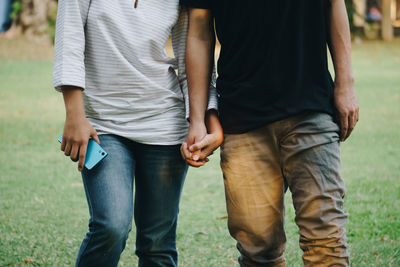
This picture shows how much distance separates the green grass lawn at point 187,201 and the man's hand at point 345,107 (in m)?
1.71

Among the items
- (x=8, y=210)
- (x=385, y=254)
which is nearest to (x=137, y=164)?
(x=385, y=254)

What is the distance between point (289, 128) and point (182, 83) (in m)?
0.61

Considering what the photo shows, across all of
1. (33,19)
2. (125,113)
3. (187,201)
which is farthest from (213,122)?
(33,19)

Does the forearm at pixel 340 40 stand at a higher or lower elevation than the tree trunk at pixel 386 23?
higher

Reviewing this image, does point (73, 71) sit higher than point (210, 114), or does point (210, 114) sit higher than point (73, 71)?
point (73, 71)

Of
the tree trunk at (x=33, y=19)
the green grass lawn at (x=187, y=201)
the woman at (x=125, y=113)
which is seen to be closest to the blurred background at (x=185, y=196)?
the green grass lawn at (x=187, y=201)

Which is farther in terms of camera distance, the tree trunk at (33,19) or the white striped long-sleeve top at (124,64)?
the tree trunk at (33,19)

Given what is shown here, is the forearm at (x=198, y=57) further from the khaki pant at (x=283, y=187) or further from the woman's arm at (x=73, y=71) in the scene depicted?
the woman's arm at (x=73, y=71)

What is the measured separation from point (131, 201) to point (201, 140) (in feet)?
1.42

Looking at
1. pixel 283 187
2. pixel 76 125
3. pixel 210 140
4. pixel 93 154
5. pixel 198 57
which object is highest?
pixel 198 57

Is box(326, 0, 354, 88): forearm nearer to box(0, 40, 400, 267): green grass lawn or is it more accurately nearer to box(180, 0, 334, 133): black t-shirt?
box(180, 0, 334, 133): black t-shirt

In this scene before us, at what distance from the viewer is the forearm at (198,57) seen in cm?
309

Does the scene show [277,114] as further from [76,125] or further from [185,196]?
[185,196]

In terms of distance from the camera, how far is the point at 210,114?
10.3 feet
